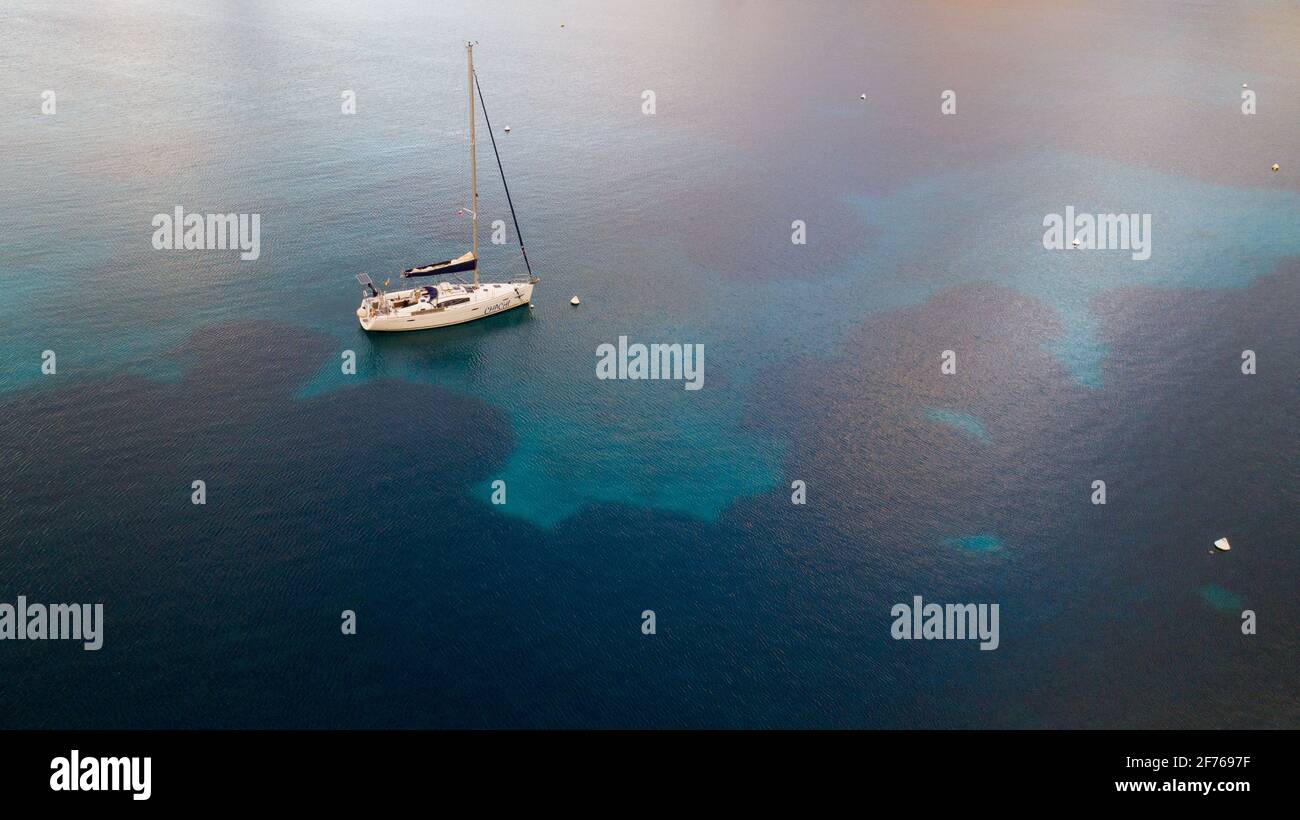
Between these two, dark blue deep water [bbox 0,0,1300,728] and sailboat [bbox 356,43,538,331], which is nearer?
dark blue deep water [bbox 0,0,1300,728]

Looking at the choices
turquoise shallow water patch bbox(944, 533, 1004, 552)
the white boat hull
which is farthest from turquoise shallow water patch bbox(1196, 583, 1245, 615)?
the white boat hull

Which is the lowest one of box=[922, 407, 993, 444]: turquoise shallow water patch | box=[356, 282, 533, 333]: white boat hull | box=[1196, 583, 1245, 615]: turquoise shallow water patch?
box=[1196, 583, 1245, 615]: turquoise shallow water patch

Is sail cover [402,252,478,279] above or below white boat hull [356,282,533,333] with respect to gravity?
above

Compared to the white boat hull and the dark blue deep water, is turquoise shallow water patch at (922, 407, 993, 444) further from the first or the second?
the white boat hull

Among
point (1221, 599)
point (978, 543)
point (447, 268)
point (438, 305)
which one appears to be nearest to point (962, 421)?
point (978, 543)

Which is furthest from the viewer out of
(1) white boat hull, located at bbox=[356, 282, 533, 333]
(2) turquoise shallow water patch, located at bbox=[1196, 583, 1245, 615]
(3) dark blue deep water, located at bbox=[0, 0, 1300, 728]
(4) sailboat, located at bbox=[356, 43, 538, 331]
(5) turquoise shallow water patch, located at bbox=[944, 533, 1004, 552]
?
(4) sailboat, located at bbox=[356, 43, 538, 331]

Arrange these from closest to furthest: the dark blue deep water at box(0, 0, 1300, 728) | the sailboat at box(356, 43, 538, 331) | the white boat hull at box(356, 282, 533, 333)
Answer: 1. the dark blue deep water at box(0, 0, 1300, 728)
2. the white boat hull at box(356, 282, 533, 333)
3. the sailboat at box(356, 43, 538, 331)
